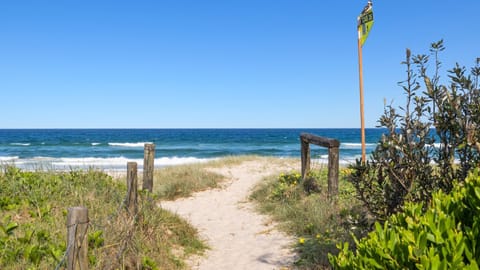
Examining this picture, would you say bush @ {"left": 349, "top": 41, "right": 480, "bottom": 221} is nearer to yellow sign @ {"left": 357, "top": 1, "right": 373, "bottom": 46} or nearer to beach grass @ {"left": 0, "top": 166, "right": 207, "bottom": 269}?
beach grass @ {"left": 0, "top": 166, "right": 207, "bottom": 269}

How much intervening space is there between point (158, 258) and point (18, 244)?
1679mm

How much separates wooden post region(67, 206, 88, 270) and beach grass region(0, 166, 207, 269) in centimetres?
44

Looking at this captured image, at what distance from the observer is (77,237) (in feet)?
10.5

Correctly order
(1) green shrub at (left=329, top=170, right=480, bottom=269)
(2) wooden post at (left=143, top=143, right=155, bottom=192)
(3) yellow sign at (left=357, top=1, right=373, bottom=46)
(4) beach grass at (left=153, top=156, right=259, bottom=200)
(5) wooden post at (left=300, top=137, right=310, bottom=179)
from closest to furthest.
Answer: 1. (1) green shrub at (left=329, top=170, right=480, bottom=269)
2. (2) wooden post at (left=143, top=143, right=155, bottom=192)
3. (3) yellow sign at (left=357, top=1, right=373, bottom=46)
4. (5) wooden post at (left=300, top=137, right=310, bottom=179)
5. (4) beach grass at (left=153, top=156, right=259, bottom=200)

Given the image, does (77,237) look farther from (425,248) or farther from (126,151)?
(126,151)

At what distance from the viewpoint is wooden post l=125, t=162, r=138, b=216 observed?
5332mm

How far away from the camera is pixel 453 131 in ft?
12.6

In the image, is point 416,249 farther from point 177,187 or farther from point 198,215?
point 177,187

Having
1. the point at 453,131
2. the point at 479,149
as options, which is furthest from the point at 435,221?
the point at 453,131

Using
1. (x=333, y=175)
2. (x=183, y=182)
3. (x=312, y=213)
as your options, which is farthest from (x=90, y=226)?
(x=183, y=182)

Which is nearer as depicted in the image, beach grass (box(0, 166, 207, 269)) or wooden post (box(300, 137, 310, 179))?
beach grass (box(0, 166, 207, 269))

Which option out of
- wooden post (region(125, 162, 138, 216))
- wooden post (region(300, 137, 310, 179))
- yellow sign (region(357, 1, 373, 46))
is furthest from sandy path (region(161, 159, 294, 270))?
yellow sign (region(357, 1, 373, 46))

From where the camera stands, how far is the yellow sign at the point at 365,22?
8.13 m

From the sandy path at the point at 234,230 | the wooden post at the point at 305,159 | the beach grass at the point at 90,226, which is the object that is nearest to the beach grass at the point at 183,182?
the sandy path at the point at 234,230
